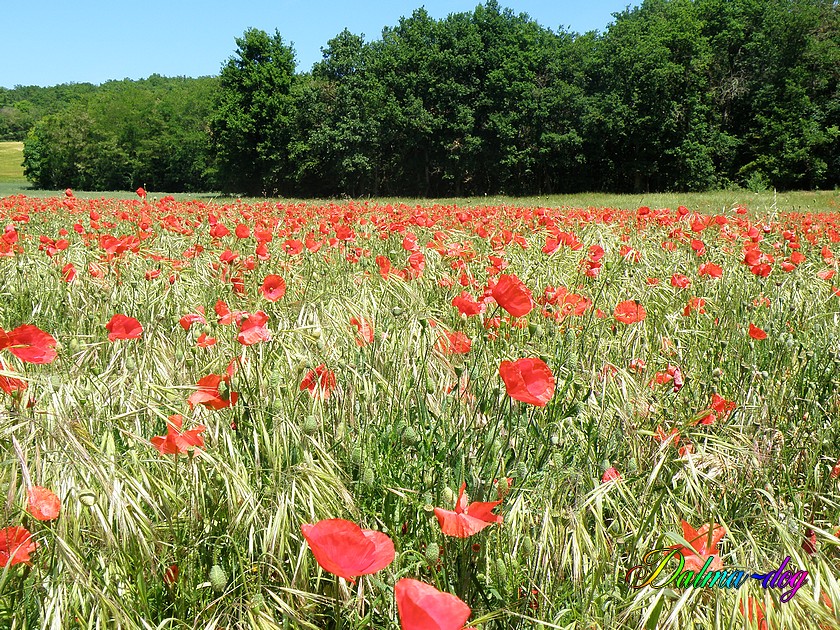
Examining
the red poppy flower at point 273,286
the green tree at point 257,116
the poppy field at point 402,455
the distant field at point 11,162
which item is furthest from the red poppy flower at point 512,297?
the distant field at point 11,162

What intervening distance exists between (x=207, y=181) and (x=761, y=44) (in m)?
38.2

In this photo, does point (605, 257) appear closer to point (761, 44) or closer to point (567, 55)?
point (567, 55)

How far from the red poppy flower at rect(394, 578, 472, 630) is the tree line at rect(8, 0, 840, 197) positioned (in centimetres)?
3249

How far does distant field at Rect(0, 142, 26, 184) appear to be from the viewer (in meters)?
66.6

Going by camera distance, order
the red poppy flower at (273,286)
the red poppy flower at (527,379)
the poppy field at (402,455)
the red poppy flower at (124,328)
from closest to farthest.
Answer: the poppy field at (402,455) → the red poppy flower at (527,379) → the red poppy flower at (124,328) → the red poppy flower at (273,286)

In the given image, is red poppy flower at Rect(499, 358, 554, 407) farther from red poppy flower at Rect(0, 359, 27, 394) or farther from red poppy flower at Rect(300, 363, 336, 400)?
red poppy flower at Rect(0, 359, 27, 394)

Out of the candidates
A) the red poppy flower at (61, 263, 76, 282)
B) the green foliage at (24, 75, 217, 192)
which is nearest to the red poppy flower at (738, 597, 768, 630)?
the red poppy flower at (61, 263, 76, 282)

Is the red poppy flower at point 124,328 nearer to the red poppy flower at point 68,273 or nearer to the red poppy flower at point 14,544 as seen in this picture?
the red poppy flower at point 14,544

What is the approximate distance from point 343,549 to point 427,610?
17cm

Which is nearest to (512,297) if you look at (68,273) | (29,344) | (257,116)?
(29,344)

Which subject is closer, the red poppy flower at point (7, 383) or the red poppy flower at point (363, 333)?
the red poppy flower at point (7, 383)

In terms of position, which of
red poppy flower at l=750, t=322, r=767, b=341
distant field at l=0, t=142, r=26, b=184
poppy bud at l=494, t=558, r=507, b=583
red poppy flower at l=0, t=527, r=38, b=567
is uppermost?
distant field at l=0, t=142, r=26, b=184

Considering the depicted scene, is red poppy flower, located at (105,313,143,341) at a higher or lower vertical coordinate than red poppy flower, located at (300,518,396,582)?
higher

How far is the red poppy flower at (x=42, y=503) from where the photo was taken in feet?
3.99
